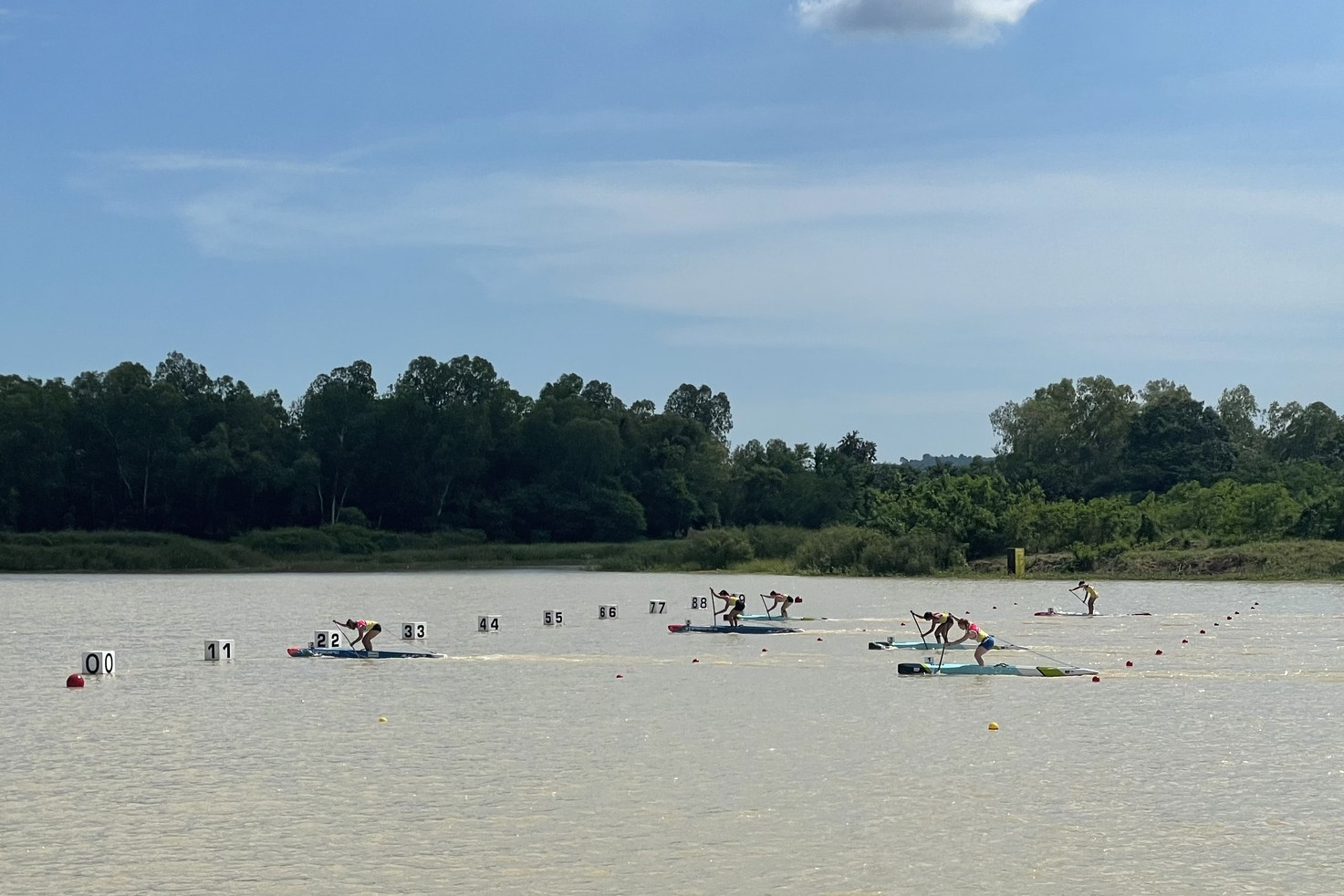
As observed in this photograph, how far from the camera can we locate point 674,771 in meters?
20.7

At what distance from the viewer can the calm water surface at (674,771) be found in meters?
15.2

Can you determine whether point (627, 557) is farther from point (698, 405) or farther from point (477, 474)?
point (698, 405)

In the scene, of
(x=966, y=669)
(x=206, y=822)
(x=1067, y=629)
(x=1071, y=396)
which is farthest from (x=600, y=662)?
(x=1071, y=396)

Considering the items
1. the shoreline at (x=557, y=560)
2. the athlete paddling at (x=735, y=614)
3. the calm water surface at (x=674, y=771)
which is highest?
the shoreline at (x=557, y=560)

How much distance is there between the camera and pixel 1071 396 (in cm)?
15775

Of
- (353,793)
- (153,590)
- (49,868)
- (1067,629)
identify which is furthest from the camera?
(153,590)

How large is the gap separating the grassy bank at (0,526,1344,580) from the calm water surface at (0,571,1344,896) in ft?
109

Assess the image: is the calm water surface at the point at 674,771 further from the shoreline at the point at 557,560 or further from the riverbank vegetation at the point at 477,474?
the riverbank vegetation at the point at 477,474

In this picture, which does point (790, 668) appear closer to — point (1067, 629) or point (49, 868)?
point (1067, 629)

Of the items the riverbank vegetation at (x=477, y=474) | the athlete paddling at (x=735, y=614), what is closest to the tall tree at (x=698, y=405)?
the riverbank vegetation at (x=477, y=474)

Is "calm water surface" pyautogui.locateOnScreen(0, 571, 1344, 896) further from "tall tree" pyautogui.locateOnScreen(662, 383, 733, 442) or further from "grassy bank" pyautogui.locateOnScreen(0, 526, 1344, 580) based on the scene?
"tall tree" pyautogui.locateOnScreen(662, 383, 733, 442)

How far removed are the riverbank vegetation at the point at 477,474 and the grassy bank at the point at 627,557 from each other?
0.24 m

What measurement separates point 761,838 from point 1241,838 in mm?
4908

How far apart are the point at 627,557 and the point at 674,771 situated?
85089mm
